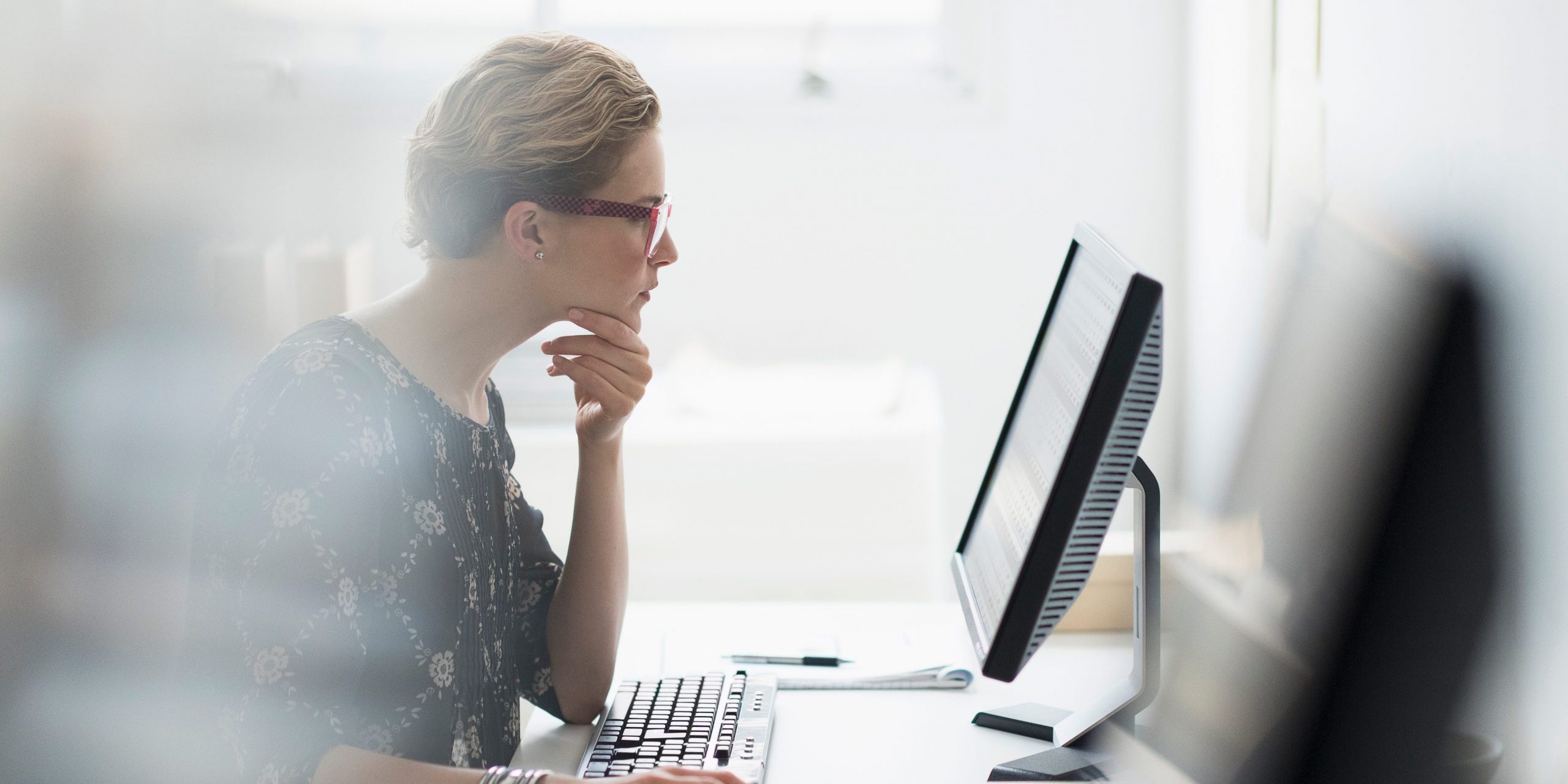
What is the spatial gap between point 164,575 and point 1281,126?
166 cm

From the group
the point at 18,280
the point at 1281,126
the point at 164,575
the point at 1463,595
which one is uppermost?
the point at 1281,126

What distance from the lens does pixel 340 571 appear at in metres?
0.91

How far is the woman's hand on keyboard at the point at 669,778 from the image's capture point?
3.00 feet

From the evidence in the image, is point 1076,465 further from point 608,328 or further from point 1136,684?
point 608,328

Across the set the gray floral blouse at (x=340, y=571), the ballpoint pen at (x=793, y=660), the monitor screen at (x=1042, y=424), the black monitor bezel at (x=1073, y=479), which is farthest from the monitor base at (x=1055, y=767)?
the gray floral blouse at (x=340, y=571)

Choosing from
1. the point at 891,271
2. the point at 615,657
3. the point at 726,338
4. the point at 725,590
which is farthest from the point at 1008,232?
the point at 615,657

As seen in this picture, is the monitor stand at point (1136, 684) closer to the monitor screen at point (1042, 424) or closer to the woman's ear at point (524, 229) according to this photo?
the monitor screen at point (1042, 424)

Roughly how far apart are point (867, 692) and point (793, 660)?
0.39 feet

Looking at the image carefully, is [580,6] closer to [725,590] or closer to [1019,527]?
[725,590]

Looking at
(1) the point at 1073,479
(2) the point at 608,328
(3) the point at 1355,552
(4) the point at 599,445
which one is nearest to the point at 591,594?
(4) the point at 599,445

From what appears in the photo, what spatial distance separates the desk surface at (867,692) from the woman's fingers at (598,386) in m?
0.30

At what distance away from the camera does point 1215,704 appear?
1.62 metres

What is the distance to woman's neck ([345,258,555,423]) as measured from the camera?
112cm

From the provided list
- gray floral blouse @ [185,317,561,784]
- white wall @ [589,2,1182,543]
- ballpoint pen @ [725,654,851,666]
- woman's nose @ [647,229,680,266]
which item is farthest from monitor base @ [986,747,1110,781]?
white wall @ [589,2,1182,543]
